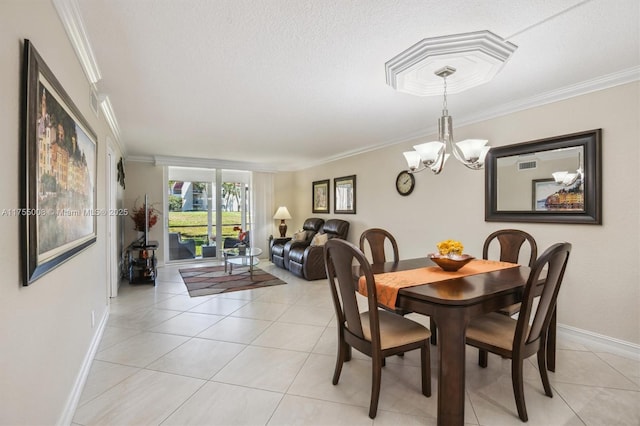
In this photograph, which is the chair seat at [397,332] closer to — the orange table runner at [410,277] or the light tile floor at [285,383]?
the orange table runner at [410,277]

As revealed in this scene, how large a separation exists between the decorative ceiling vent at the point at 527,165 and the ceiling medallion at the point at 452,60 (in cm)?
129

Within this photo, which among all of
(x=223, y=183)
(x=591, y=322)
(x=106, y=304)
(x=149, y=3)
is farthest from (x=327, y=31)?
(x=223, y=183)

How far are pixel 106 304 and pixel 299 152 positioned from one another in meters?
3.86

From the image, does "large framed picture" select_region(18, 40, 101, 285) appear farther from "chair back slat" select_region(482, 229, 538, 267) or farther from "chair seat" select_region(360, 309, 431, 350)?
"chair back slat" select_region(482, 229, 538, 267)

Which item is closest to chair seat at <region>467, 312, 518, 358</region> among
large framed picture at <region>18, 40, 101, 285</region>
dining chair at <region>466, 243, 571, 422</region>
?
dining chair at <region>466, 243, 571, 422</region>

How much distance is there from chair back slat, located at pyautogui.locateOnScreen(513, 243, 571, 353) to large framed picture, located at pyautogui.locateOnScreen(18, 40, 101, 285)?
237cm

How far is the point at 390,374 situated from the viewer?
2215mm

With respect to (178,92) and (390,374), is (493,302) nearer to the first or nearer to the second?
(390,374)

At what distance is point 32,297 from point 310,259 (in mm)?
3923

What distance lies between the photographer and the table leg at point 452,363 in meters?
1.54

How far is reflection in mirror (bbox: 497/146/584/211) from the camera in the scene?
272cm

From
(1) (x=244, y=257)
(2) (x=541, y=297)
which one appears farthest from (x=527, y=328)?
(1) (x=244, y=257)

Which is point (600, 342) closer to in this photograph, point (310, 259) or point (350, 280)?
point (350, 280)

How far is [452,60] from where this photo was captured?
1.98 meters
